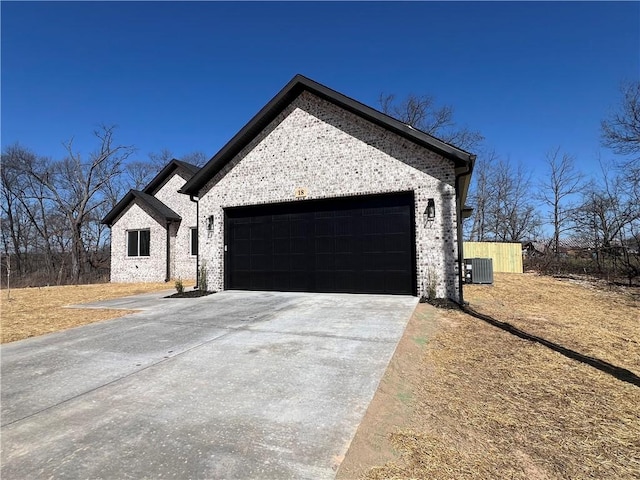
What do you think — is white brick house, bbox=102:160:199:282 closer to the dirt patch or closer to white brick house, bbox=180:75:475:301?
white brick house, bbox=180:75:475:301

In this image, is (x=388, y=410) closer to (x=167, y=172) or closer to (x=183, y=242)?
(x=183, y=242)

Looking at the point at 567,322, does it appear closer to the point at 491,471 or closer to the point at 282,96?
the point at 491,471

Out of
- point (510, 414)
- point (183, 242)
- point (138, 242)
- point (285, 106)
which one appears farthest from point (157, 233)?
point (510, 414)

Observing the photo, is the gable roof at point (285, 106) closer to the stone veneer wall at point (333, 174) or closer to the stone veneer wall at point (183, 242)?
the stone veneer wall at point (333, 174)

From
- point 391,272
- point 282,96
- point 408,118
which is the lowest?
point 391,272

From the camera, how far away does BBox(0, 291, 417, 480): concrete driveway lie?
2387 mm

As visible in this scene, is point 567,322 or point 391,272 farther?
point 391,272

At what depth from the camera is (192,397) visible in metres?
3.42

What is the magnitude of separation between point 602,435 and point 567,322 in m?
5.12

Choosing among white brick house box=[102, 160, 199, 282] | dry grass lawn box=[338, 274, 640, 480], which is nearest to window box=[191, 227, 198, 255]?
white brick house box=[102, 160, 199, 282]

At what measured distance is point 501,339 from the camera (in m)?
5.58

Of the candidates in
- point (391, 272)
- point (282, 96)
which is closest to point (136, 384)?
point (391, 272)

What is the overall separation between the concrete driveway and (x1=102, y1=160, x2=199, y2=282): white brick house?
461 inches

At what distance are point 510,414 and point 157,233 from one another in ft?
60.2
